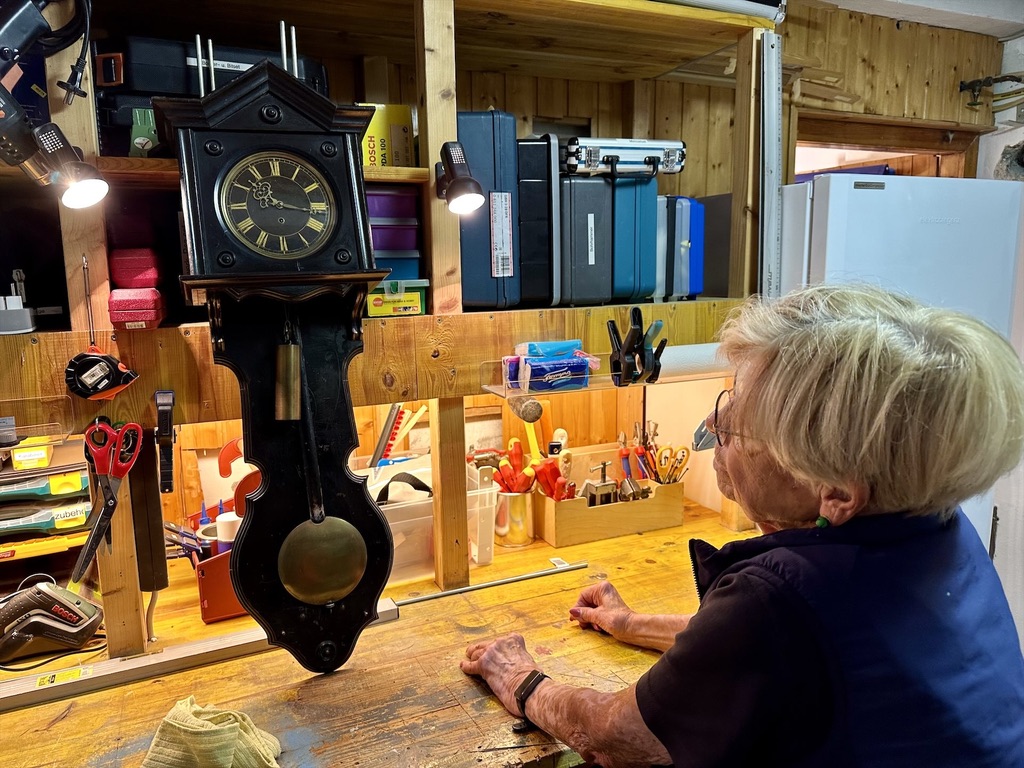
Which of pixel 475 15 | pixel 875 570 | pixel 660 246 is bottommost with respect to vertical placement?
pixel 875 570

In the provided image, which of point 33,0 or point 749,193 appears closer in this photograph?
point 33,0

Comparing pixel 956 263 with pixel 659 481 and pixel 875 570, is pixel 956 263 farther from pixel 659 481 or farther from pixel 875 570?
pixel 875 570

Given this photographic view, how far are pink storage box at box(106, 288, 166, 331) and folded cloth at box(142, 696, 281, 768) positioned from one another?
653 millimetres

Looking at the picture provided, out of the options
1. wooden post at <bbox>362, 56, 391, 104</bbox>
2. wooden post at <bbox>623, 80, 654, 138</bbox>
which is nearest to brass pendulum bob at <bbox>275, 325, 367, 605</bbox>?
wooden post at <bbox>362, 56, 391, 104</bbox>

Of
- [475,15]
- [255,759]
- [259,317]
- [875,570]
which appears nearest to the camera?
[875,570]

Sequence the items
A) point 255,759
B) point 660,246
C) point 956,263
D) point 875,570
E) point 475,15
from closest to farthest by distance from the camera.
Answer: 1. point 875,570
2. point 255,759
3. point 475,15
4. point 660,246
5. point 956,263

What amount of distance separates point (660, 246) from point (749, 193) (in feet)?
0.94

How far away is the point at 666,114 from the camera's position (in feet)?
7.06

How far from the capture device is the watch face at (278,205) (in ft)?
3.69

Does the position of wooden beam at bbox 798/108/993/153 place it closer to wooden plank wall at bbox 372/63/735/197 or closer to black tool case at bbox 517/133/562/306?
wooden plank wall at bbox 372/63/735/197

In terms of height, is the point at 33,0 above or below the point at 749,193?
above

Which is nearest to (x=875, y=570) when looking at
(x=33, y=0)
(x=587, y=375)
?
(x=587, y=375)

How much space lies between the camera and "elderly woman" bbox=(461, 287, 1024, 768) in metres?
0.76

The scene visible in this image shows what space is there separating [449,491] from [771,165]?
1.15 metres
